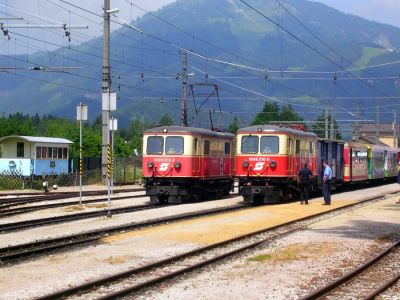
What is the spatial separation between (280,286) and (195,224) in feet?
29.7

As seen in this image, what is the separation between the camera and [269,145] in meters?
28.4

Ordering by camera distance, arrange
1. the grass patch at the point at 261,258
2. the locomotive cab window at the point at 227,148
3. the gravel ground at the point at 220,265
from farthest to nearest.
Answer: the locomotive cab window at the point at 227,148
the grass patch at the point at 261,258
the gravel ground at the point at 220,265

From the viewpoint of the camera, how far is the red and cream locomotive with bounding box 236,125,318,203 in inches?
1104

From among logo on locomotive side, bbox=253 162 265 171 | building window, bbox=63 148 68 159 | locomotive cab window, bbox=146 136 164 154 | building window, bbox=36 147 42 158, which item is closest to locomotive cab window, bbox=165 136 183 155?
locomotive cab window, bbox=146 136 164 154

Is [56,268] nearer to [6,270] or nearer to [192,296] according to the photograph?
[6,270]

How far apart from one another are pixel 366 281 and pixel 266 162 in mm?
16855

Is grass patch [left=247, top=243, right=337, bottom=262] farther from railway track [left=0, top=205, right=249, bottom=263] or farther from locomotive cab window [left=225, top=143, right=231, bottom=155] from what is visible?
locomotive cab window [left=225, top=143, right=231, bottom=155]

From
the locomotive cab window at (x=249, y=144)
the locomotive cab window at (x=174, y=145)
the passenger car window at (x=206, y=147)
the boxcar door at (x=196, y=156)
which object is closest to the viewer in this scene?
the locomotive cab window at (x=174, y=145)

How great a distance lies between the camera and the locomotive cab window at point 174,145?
1102 inches

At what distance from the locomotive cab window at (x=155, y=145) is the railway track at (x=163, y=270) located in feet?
35.9

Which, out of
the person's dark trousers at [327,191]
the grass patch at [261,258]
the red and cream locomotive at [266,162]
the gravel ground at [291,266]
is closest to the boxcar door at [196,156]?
the red and cream locomotive at [266,162]

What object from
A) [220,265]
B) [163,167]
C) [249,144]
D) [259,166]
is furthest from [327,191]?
[220,265]

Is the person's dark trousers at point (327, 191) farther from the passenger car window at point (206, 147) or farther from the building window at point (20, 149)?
the building window at point (20, 149)

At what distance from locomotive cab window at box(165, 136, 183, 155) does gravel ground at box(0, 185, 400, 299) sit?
6.39 metres
